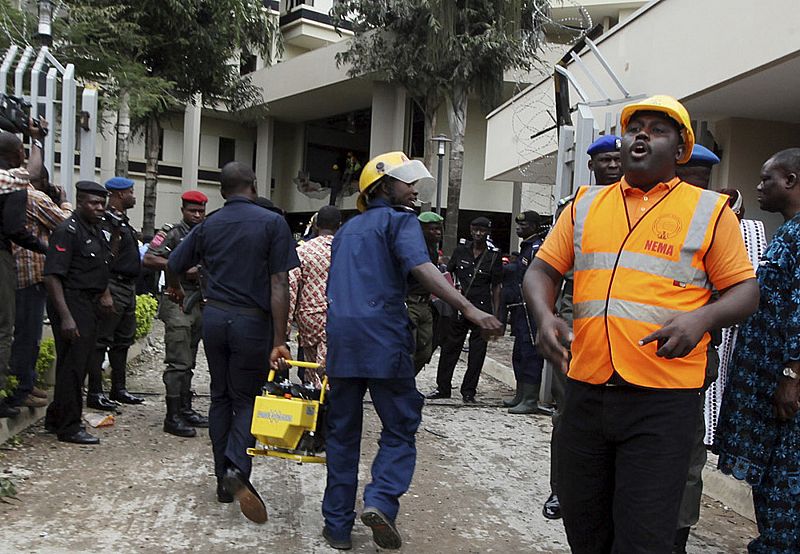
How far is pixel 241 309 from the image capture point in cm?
436

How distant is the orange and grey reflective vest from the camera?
2.42 meters

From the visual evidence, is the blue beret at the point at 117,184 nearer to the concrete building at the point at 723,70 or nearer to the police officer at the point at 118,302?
the police officer at the point at 118,302

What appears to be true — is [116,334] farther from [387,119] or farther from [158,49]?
[387,119]

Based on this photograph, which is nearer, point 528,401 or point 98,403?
point 98,403

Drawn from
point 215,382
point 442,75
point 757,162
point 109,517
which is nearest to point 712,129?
point 757,162

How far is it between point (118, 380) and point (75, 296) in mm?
1779

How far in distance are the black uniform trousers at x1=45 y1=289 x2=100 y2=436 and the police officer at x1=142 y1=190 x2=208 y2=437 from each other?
62 cm

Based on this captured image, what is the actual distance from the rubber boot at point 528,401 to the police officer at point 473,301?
651mm

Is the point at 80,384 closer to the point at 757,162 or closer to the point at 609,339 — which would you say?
the point at 609,339

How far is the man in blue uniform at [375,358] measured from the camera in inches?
149

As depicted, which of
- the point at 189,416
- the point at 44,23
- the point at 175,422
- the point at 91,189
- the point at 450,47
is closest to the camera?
the point at 91,189

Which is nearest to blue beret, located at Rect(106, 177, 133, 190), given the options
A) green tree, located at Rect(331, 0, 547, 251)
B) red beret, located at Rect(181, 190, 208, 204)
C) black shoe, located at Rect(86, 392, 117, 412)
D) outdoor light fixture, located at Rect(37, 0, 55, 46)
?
red beret, located at Rect(181, 190, 208, 204)

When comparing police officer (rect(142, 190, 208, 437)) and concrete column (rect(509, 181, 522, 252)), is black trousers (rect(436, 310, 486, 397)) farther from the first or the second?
concrete column (rect(509, 181, 522, 252))

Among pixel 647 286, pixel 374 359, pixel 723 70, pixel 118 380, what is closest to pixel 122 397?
pixel 118 380
